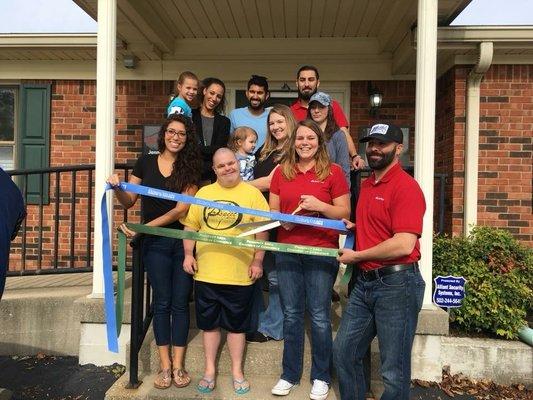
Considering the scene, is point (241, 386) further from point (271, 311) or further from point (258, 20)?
point (258, 20)

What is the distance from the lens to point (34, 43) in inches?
219

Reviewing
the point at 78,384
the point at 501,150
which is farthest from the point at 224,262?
the point at 501,150

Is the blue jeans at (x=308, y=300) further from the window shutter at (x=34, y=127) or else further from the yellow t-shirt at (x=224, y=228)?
the window shutter at (x=34, y=127)

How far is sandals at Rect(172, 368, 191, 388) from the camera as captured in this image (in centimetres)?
305

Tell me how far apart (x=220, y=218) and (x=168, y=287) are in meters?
0.55

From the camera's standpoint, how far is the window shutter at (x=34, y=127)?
6094 mm

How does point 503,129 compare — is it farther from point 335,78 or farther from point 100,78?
point 100,78

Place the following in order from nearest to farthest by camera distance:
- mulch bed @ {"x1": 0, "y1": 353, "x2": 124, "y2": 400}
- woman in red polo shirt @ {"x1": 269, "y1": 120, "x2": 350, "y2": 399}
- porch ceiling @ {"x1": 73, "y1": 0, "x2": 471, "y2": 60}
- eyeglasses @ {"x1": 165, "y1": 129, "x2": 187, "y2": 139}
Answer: woman in red polo shirt @ {"x1": 269, "y1": 120, "x2": 350, "y2": 399} < eyeglasses @ {"x1": 165, "y1": 129, "x2": 187, "y2": 139} < mulch bed @ {"x1": 0, "y1": 353, "x2": 124, "y2": 400} < porch ceiling @ {"x1": 73, "y1": 0, "x2": 471, "y2": 60}

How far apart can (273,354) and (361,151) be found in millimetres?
3420

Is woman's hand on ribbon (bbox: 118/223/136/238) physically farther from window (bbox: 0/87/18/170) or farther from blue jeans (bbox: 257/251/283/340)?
window (bbox: 0/87/18/170)

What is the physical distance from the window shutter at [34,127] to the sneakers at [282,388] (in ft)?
14.7

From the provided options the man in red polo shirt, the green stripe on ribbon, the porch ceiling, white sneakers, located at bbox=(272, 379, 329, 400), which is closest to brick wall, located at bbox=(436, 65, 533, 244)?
the porch ceiling

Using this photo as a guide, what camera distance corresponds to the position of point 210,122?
11.6 ft

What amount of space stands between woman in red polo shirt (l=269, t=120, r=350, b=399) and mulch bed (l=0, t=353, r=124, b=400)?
1.62 metres
